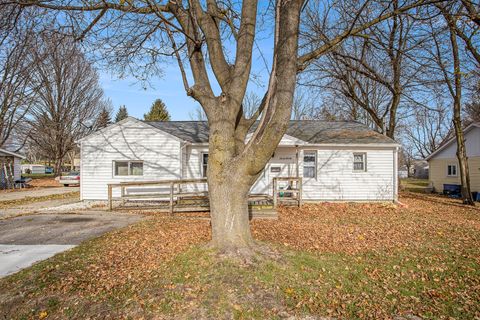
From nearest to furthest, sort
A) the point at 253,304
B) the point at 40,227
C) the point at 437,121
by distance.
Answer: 1. the point at 253,304
2. the point at 40,227
3. the point at 437,121

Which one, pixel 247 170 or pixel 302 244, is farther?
pixel 302 244

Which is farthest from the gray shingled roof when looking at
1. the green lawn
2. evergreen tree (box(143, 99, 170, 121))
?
evergreen tree (box(143, 99, 170, 121))

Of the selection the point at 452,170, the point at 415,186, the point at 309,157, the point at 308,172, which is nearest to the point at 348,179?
the point at 308,172

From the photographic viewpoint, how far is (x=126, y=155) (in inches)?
560

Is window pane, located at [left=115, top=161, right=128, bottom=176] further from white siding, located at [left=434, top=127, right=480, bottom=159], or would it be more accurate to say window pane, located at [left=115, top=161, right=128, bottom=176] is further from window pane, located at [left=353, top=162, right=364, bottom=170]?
white siding, located at [left=434, top=127, right=480, bottom=159]

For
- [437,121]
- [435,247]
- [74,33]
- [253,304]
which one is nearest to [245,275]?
[253,304]

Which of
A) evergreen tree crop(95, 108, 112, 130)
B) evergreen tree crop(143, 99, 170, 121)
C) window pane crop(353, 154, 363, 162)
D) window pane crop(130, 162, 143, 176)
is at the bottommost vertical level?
window pane crop(130, 162, 143, 176)

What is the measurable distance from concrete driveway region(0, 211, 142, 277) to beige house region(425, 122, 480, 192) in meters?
20.6

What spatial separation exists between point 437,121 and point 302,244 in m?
51.8

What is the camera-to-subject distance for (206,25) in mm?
5586

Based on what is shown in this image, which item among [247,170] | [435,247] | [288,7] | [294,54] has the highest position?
[288,7]

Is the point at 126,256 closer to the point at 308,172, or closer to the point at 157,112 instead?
the point at 308,172

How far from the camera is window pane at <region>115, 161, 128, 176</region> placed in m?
14.4

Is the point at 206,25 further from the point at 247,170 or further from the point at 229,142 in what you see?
the point at 247,170
